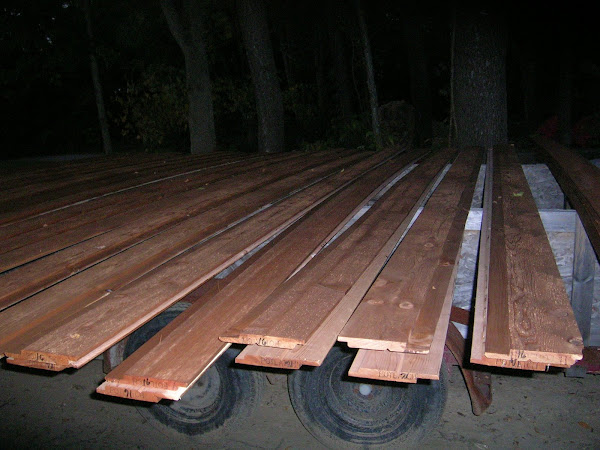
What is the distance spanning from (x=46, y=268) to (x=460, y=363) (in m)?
2.51

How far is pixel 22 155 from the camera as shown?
2611cm

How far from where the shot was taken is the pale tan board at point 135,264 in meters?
2.14

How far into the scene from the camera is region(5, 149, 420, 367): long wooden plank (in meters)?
1.90

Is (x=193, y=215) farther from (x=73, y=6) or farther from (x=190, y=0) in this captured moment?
(x=73, y=6)

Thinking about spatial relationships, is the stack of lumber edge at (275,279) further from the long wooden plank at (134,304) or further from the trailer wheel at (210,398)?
the trailer wheel at (210,398)

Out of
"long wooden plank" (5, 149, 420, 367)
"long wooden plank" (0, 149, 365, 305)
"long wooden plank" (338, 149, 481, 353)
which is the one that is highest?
"long wooden plank" (0, 149, 365, 305)

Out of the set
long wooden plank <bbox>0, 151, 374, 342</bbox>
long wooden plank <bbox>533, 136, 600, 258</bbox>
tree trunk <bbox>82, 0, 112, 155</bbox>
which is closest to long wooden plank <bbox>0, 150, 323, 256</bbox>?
long wooden plank <bbox>0, 151, 374, 342</bbox>

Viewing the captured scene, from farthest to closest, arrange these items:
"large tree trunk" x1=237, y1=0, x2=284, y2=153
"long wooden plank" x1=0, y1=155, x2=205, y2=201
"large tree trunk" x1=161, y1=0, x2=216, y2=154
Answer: "large tree trunk" x1=161, y1=0, x2=216, y2=154, "large tree trunk" x1=237, y1=0, x2=284, y2=153, "long wooden plank" x1=0, y1=155, x2=205, y2=201

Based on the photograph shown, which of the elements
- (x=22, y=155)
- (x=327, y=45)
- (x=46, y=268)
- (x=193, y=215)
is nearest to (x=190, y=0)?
(x=327, y=45)

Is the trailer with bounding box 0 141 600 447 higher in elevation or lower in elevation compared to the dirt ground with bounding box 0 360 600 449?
higher

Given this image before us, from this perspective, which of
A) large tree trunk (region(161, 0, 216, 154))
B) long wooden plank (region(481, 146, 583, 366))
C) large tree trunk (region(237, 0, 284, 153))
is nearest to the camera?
long wooden plank (region(481, 146, 583, 366))

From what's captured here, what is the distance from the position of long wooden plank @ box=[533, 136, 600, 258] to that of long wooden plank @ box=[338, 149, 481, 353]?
2.51 ft

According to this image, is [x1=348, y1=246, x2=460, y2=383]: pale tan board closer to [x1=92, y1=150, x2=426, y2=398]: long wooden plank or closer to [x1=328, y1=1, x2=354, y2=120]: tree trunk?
[x1=92, y1=150, x2=426, y2=398]: long wooden plank

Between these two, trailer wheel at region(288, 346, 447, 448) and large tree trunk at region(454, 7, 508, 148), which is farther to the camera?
large tree trunk at region(454, 7, 508, 148)
